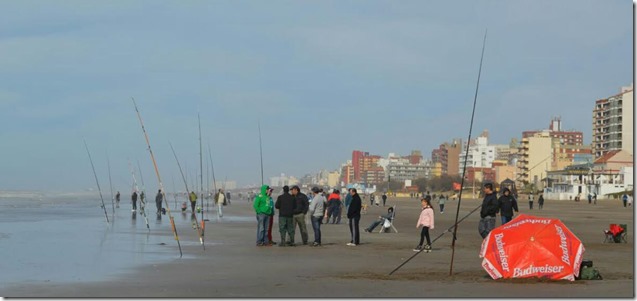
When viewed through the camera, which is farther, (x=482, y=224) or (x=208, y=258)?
(x=482, y=224)

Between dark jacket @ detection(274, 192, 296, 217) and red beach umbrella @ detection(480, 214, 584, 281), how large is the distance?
8029 mm

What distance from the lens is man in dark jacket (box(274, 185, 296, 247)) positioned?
19.6 metres

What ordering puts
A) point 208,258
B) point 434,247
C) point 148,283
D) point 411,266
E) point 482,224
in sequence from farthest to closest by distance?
1. point 434,247
2. point 482,224
3. point 208,258
4. point 411,266
5. point 148,283

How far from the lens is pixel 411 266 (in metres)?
14.4

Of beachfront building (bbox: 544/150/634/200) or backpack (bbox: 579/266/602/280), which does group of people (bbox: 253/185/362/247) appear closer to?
backpack (bbox: 579/266/602/280)

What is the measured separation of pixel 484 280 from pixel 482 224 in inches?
235

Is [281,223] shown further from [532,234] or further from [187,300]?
[187,300]

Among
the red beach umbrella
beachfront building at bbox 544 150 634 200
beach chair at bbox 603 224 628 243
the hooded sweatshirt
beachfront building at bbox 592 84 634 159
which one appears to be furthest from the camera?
beachfront building at bbox 592 84 634 159

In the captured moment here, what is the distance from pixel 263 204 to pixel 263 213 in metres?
0.22

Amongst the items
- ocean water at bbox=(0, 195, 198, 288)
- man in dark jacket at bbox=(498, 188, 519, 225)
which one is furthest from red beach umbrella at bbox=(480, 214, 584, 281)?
man in dark jacket at bbox=(498, 188, 519, 225)

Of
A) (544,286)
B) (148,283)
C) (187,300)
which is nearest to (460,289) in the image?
(544,286)

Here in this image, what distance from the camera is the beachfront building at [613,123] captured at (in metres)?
144

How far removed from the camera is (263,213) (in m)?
19.5

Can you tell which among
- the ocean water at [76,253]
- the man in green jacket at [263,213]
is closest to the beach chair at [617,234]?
the man in green jacket at [263,213]
